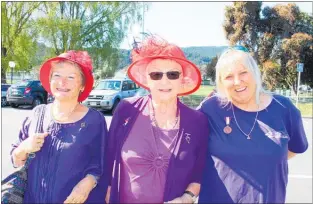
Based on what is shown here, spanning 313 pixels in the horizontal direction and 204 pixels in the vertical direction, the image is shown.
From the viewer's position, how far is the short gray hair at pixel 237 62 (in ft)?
7.13

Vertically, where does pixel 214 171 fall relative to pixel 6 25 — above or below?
below

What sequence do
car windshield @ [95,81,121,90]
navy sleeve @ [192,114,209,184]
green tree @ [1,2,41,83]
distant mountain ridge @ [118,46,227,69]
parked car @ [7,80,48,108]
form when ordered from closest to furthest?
navy sleeve @ [192,114,209,184] < distant mountain ridge @ [118,46,227,69] < car windshield @ [95,81,121,90] < parked car @ [7,80,48,108] < green tree @ [1,2,41,83]

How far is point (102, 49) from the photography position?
78.3 ft

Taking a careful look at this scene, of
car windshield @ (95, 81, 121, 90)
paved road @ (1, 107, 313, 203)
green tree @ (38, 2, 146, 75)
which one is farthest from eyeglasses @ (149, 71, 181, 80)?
green tree @ (38, 2, 146, 75)

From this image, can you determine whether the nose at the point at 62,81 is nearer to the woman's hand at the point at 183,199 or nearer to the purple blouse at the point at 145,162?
the purple blouse at the point at 145,162

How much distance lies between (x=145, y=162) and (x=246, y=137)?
643mm

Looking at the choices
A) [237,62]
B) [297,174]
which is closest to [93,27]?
[297,174]

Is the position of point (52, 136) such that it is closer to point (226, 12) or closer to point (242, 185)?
point (242, 185)

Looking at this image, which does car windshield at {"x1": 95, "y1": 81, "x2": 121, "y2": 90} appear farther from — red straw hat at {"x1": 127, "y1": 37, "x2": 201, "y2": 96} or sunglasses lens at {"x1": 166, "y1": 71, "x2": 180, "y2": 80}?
sunglasses lens at {"x1": 166, "y1": 71, "x2": 180, "y2": 80}

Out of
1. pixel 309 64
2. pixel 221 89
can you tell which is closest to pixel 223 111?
pixel 221 89

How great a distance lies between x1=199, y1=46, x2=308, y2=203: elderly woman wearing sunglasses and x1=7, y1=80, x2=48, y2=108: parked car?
1430 centimetres

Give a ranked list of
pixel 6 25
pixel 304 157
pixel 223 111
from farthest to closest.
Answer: pixel 6 25 → pixel 304 157 → pixel 223 111

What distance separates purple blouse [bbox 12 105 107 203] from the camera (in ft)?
6.68

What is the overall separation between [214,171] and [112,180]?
652mm
